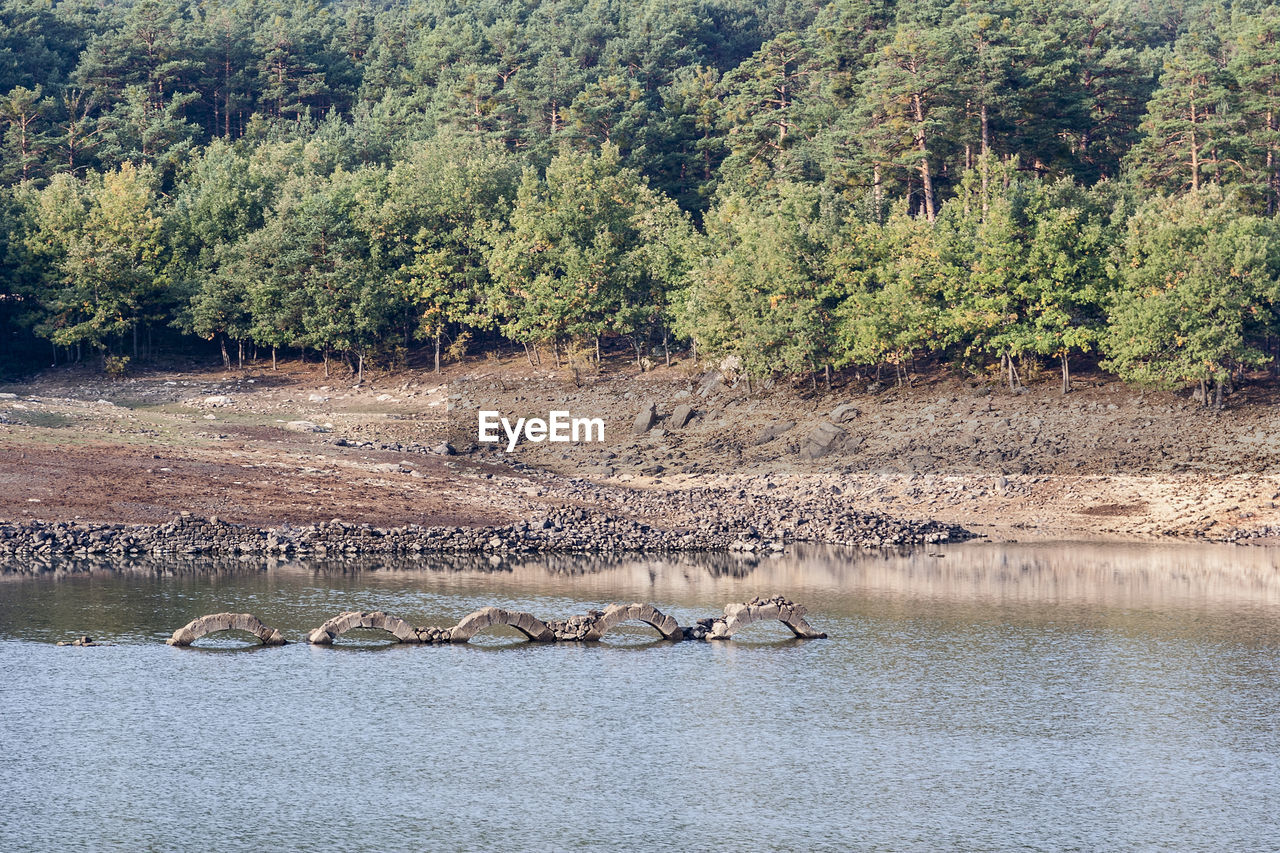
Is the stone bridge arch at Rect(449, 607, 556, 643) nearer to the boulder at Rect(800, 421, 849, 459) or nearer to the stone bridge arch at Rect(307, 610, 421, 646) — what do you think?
the stone bridge arch at Rect(307, 610, 421, 646)

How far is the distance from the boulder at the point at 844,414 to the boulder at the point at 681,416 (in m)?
9.20

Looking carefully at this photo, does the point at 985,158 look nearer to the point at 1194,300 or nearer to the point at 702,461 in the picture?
the point at 1194,300

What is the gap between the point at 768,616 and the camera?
4206 cm

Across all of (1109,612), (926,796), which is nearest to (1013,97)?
(1109,612)

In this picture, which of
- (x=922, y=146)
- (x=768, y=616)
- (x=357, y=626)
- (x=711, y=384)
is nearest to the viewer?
(x=357, y=626)

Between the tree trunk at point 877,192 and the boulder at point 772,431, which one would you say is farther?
the tree trunk at point 877,192

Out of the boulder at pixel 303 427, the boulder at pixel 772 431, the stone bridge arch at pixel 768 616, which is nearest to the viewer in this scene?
the stone bridge arch at pixel 768 616

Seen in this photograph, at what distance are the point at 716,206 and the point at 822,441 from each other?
148ft

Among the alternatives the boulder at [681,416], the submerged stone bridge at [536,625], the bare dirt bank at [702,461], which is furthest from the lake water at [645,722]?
the boulder at [681,416]

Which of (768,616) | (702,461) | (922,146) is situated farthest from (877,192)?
(768,616)

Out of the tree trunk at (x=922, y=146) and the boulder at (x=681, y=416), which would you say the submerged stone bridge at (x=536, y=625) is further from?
the tree trunk at (x=922, y=146)

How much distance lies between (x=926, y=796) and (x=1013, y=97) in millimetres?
77366

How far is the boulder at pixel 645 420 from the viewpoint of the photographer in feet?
277

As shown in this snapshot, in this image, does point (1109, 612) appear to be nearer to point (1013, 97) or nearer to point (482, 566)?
point (482, 566)
